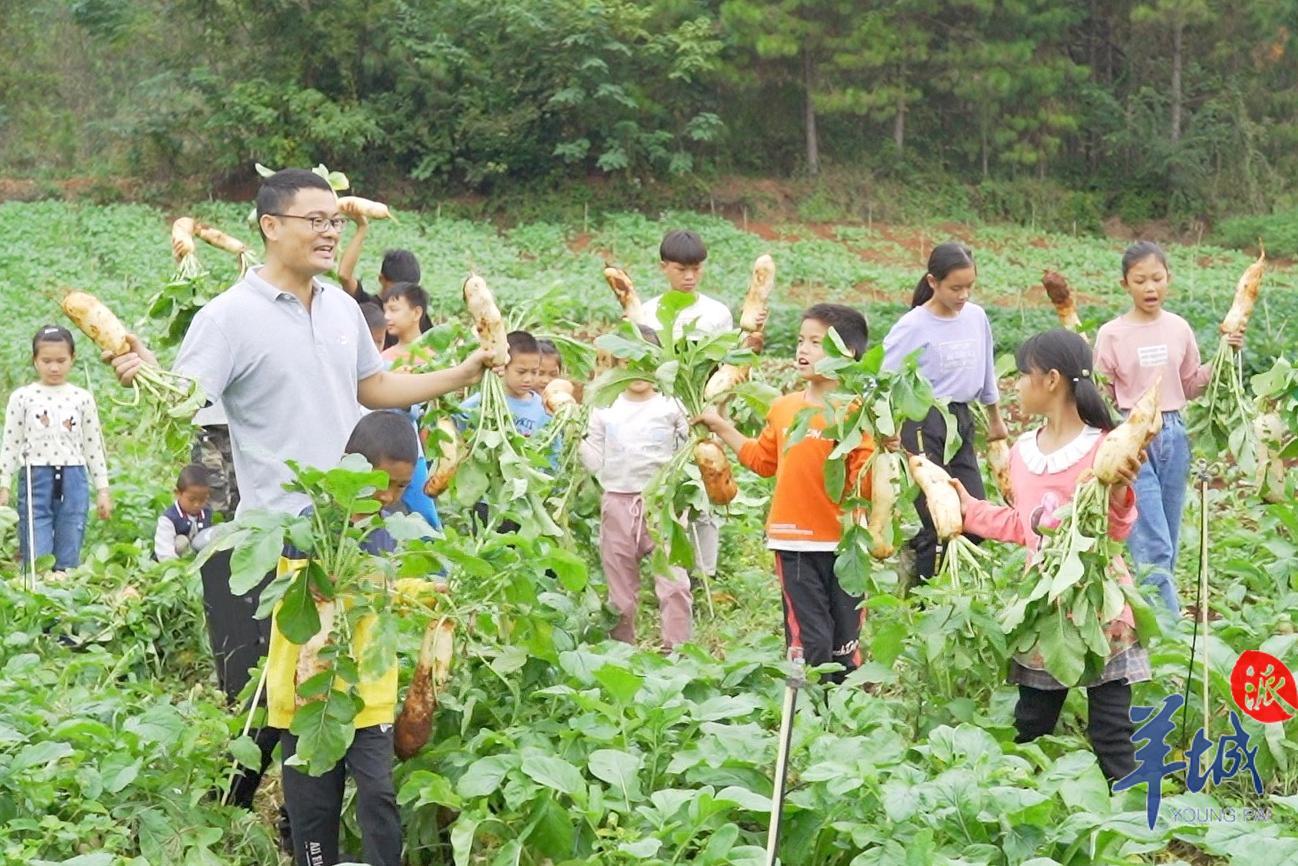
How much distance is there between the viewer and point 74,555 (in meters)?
7.09

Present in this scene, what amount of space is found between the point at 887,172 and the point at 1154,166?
4729 mm

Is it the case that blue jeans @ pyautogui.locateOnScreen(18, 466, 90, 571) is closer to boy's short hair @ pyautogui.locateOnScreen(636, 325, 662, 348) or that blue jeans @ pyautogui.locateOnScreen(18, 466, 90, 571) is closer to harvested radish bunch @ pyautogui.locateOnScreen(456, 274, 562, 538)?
harvested radish bunch @ pyautogui.locateOnScreen(456, 274, 562, 538)

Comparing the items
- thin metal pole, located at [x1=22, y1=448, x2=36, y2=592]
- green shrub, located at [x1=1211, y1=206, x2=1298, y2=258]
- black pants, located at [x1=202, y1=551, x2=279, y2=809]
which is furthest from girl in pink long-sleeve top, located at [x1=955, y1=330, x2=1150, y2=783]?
green shrub, located at [x1=1211, y1=206, x2=1298, y2=258]

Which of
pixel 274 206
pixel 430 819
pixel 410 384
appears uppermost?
pixel 274 206

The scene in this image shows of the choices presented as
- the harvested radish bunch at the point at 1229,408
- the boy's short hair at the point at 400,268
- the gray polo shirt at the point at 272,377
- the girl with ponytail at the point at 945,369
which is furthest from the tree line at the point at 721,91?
the gray polo shirt at the point at 272,377

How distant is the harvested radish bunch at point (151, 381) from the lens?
386 cm

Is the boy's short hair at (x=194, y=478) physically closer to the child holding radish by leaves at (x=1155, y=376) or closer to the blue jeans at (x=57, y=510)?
the blue jeans at (x=57, y=510)

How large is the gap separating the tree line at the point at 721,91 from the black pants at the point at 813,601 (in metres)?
22.1

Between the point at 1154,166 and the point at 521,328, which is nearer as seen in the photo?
the point at 521,328

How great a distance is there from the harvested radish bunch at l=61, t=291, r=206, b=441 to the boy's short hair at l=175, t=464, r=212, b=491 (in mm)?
2177

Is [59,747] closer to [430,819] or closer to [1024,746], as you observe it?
[430,819]

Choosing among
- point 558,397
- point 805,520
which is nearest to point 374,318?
point 558,397

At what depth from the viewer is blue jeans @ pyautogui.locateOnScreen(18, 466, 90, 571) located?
7.00 m

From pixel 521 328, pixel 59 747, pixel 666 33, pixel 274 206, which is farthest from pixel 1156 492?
pixel 666 33
